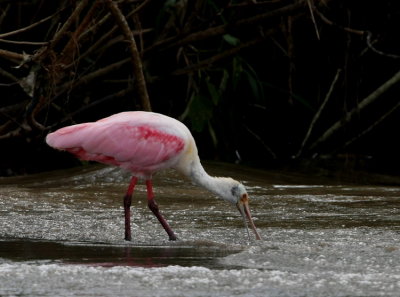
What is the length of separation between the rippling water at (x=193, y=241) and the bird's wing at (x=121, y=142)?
1.34 ft

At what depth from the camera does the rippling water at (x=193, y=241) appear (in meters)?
4.42

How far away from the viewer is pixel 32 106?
8.69 meters

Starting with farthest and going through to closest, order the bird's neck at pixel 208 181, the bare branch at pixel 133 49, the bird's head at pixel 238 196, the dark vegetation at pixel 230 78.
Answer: the dark vegetation at pixel 230 78 → the bare branch at pixel 133 49 → the bird's neck at pixel 208 181 → the bird's head at pixel 238 196

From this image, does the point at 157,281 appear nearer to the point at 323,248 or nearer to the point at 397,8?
the point at 323,248

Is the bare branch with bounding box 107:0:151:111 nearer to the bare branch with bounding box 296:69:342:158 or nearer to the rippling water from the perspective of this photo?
the rippling water

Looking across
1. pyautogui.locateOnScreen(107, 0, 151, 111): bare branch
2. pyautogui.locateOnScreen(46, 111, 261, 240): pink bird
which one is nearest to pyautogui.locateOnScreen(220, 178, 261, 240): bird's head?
pyautogui.locateOnScreen(46, 111, 261, 240): pink bird

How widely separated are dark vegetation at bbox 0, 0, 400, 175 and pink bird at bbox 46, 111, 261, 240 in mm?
2009

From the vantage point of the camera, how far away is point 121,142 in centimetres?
647

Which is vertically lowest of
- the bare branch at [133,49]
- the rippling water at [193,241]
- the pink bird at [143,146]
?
the rippling water at [193,241]

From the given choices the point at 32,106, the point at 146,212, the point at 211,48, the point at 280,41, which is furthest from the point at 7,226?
the point at 280,41

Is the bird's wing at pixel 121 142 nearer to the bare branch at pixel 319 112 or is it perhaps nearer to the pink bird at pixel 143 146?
the pink bird at pixel 143 146

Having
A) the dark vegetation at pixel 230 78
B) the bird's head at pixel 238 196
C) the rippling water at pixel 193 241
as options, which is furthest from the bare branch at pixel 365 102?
the bird's head at pixel 238 196

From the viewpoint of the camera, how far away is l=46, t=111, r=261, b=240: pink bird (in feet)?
21.0

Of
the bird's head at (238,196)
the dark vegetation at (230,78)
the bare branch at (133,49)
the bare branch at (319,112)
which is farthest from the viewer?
the bare branch at (319,112)
